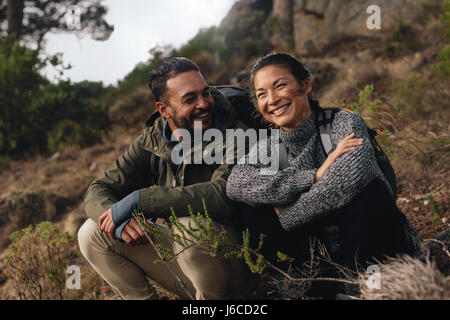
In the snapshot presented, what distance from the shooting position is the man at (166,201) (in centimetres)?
217

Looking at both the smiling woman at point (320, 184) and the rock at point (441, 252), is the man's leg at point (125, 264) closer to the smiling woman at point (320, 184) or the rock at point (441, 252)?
the smiling woman at point (320, 184)

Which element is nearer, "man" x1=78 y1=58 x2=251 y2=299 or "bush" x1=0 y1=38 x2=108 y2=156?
"man" x1=78 y1=58 x2=251 y2=299

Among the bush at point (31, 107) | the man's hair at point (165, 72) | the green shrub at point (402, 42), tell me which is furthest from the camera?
the bush at point (31, 107)

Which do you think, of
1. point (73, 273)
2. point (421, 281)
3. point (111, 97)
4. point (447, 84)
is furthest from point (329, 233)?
point (111, 97)

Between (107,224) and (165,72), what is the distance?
3.77ft

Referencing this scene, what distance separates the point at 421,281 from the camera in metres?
1.34

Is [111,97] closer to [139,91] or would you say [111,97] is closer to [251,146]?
[139,91]

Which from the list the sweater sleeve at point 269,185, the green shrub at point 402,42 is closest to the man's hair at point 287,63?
the sweater sleeve at point 269,185

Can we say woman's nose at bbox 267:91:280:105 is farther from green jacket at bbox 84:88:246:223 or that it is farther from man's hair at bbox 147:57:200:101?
man's hair at bbox 147:57:200:101

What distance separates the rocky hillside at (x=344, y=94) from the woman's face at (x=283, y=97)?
105 centimetres

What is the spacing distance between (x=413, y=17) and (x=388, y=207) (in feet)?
29.2

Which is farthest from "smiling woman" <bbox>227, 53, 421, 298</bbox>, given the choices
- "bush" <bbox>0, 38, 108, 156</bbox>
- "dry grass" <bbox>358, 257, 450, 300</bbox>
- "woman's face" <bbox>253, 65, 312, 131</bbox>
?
"bush" <bbox>0, 38, 108, 156</bbox>

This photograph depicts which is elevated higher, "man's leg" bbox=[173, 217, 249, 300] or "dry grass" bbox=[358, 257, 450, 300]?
"dry grass" bbox=[358, 257, 450, 300]

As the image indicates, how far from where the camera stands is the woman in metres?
1.75
